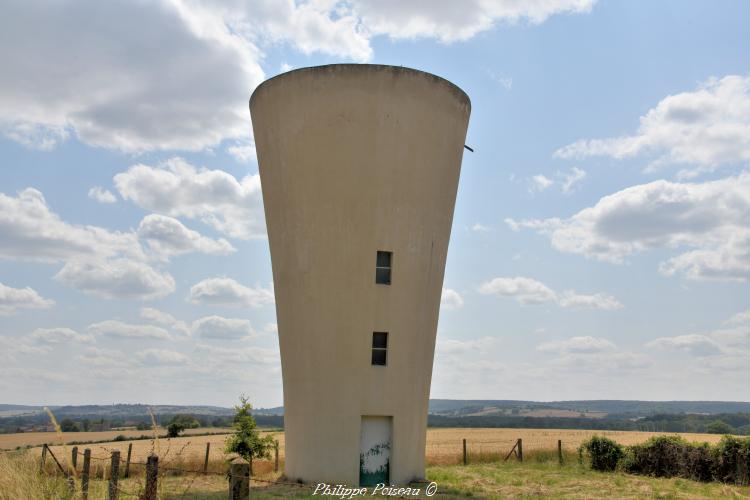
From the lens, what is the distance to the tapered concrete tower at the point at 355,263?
1794 centimetres

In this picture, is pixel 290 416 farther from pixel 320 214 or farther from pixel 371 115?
pixel 371 115

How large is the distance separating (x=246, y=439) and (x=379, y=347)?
6909 millimetres

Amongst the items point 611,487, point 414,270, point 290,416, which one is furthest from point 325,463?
point 611,487

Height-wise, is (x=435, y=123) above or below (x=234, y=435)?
above

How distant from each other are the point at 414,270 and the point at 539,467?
11426 mm

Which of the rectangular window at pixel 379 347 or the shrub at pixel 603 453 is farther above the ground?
the rectangular window at pixel 379 347

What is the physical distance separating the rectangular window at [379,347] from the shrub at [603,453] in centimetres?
1141

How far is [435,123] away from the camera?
62.3 ft

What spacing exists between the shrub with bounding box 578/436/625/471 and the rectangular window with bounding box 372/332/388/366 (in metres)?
11.4

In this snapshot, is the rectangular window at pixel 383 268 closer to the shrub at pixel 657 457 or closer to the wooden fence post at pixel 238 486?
the wooden fence post at pixel 238 486

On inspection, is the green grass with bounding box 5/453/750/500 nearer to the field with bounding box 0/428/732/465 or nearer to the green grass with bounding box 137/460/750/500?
the green grass with bounding box 137/460/750/500

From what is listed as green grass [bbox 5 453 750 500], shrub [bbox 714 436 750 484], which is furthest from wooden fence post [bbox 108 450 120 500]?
shrub [bbox 714 436 750 484]

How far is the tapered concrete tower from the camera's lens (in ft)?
58.9

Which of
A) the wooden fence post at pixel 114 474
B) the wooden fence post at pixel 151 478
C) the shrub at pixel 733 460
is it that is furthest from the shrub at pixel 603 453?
the wooden fence post at pixel 151 478
